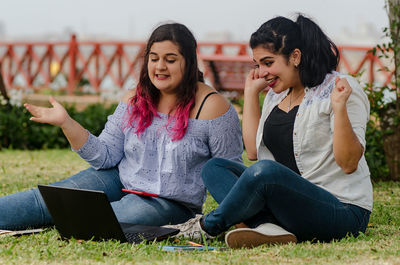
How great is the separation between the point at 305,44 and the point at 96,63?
997 centimetres

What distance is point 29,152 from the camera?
24.6 ft

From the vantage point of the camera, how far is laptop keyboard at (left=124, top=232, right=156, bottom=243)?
3.13 m

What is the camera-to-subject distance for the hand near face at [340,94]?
2879 mm

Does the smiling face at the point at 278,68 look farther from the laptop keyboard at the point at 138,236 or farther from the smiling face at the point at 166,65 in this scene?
the laptop keyboard at the point at 138,236

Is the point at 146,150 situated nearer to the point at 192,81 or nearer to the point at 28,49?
the point at 192,81

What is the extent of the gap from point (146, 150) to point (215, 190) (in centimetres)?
47

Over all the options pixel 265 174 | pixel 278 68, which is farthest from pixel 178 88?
pixel 265 174

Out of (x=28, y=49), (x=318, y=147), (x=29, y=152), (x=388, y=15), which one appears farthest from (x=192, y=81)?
(x=28, y=49)

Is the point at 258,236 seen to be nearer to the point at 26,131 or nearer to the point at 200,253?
the point at 200,253

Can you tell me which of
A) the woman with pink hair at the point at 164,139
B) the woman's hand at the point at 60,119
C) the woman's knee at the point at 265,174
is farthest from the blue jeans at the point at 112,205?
the woman's knee at the point at 265,174

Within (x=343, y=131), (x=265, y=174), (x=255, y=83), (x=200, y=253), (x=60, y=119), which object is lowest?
(x=200, y=253)

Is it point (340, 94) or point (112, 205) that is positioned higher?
point (340, 94)

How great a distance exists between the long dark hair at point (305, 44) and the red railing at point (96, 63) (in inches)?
244

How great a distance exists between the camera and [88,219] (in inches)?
123
